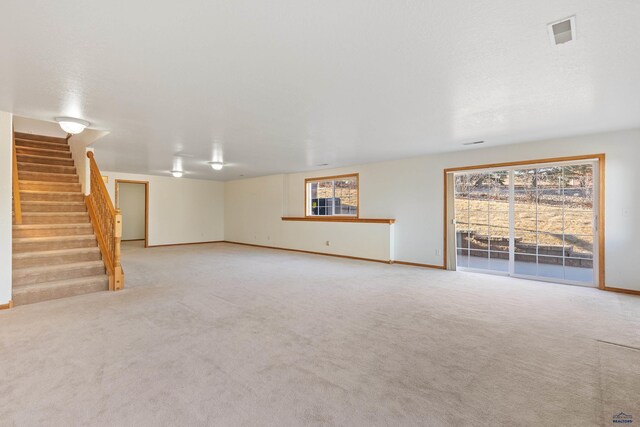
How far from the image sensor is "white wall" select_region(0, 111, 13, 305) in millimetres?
3533

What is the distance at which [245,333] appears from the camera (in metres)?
2.85

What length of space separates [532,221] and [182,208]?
9.62 metres

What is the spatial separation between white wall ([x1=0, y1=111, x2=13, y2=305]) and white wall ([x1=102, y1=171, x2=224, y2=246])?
5.43 m

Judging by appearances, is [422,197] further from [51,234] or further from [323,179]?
[51,234]

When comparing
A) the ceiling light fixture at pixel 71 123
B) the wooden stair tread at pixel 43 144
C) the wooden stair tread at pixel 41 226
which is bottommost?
the wooden stair tread at pixel 41 226

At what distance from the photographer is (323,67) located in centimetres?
248

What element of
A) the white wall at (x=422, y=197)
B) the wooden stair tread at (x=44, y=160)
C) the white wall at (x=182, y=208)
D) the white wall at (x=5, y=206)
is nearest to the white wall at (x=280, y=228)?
the white wall at (x=422, y=197)

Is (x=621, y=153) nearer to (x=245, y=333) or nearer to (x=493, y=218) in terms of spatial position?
(x=493, y=218)

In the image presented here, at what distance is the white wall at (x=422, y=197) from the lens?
14.2 ft

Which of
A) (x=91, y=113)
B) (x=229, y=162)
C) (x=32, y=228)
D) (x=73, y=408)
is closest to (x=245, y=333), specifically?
(x=73, y=408)

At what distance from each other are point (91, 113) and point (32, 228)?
2279 millimetres

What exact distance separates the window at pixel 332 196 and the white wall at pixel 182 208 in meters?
4.14

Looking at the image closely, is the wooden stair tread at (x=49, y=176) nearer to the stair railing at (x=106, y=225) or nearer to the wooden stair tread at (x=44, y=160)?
the wooden stair tread at (x=44, y=160)

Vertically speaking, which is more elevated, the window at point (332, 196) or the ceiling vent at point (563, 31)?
the ceiling vent at point (563, 31)
